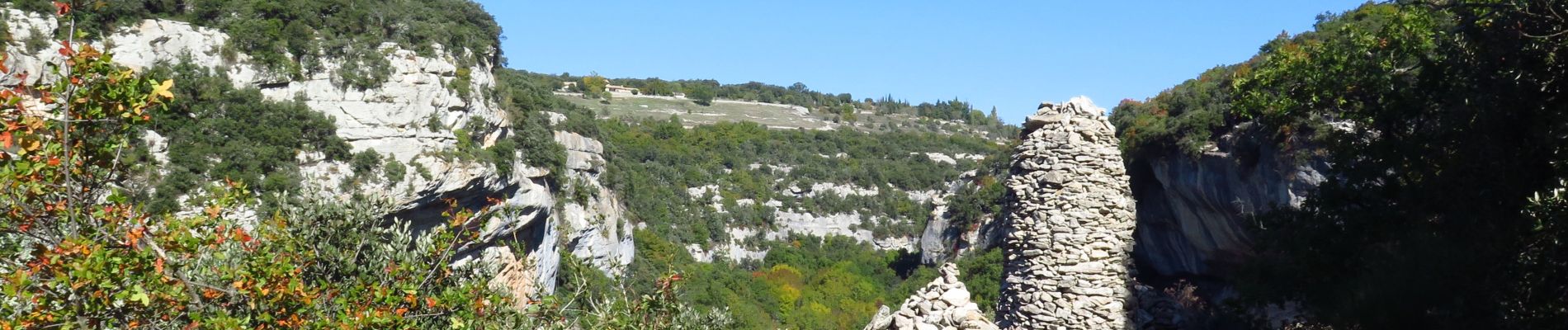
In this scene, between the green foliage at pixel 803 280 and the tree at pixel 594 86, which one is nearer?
the green foliage at pixel 803 280

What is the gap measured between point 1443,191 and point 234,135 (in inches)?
902

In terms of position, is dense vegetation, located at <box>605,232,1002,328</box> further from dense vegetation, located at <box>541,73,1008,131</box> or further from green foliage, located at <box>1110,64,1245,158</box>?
dense vegetation, located at <box>541,73,1008,131</box>

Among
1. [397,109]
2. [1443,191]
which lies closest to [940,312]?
[1443,191]

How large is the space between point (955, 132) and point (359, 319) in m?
85.9

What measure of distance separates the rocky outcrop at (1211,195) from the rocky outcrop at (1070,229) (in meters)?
8.84

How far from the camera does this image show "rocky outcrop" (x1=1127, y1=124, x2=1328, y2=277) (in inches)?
749

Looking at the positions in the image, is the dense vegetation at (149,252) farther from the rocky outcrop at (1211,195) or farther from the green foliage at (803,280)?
the green foliage at (803,280)

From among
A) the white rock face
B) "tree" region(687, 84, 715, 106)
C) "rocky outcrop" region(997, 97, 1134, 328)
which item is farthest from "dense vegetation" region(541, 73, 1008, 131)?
"rocky outcrop" region(997, 97, 1134, 328)

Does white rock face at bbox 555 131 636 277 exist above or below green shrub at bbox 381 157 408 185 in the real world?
below

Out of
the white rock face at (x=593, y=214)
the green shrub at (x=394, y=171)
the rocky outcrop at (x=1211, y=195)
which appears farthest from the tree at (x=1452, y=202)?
the white rock face at (x=593, y=214)

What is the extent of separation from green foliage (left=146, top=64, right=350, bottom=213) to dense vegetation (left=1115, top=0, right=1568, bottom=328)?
19.1m

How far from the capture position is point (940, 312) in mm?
9281

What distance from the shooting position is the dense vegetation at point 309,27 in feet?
82.9

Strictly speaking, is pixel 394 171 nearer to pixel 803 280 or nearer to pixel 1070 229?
pixel 1070 229
